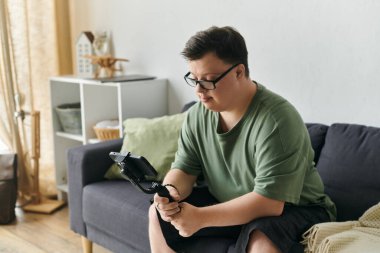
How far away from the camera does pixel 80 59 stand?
310 centimetres

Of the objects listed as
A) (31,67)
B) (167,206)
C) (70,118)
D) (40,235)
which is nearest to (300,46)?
(167,206)

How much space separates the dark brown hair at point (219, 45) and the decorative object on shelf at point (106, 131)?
1299mm

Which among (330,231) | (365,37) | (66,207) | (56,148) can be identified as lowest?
(66,207)

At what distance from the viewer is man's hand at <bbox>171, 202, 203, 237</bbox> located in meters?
1.38

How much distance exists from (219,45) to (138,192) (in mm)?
875

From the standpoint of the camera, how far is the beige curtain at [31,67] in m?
2.94

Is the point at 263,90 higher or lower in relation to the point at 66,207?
higher

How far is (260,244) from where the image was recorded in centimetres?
135

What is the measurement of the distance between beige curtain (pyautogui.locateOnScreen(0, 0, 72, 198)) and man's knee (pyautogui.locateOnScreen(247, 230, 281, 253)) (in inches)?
82.2

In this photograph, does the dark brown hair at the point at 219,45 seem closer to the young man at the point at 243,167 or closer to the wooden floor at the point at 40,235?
the young man at the point at 243,167

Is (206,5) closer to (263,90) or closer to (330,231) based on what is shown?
(263,90)

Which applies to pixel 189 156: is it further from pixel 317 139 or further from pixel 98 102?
pixel 98 102

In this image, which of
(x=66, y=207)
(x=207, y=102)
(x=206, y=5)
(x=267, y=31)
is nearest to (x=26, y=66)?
(x=66, y=207)

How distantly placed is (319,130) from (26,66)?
1990 mm
